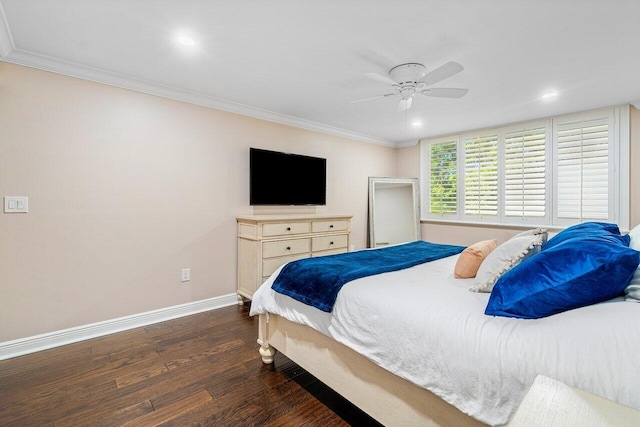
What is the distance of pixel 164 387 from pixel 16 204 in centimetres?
185

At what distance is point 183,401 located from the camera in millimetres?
1831

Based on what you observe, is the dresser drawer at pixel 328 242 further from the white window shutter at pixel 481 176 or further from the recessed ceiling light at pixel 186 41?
the recessed ceiling light at pixel 186 41

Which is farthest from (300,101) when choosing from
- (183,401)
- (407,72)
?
(183,401)

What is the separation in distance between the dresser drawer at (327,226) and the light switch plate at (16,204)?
2.60 meters

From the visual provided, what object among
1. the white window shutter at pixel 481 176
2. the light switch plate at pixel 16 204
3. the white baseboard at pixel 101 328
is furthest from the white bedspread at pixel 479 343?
the white window shutter at pixel 481 176

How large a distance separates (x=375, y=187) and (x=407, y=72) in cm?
286

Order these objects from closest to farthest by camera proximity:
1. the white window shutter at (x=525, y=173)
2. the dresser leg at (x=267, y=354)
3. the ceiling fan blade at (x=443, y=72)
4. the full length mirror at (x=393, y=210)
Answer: the ceiling fan blade at (x=443, y=72) < the dresser leg at (x=267, y=354) < the white window shutter at (x=525, y=173) < the full length mirror at (x=393, y=210)

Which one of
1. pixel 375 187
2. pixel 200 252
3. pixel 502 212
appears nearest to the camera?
pixel 200 252

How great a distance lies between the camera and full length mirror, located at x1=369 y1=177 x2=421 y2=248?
523 cm

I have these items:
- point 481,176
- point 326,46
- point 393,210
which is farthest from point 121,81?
point 481,176

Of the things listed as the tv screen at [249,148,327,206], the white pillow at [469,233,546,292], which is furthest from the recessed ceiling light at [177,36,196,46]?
the white pillow at [469,233,546,292]

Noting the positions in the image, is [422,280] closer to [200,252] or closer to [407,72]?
[407,72]

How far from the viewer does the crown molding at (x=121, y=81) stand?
2.28 m

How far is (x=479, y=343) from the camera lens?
3.72 feet
